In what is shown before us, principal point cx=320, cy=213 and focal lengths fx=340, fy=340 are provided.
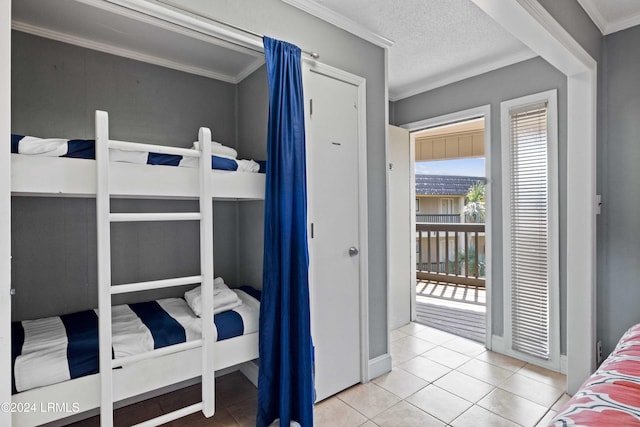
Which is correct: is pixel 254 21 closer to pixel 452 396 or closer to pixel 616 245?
pixel 452 396

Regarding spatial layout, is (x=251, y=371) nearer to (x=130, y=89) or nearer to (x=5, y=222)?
(x=5, y=222)

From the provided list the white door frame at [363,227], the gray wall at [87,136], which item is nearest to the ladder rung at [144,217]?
the gray wall at [87,136]

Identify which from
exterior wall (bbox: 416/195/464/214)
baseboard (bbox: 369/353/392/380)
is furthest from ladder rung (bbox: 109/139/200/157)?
exterior wall (bbox: 416/195/464/214)

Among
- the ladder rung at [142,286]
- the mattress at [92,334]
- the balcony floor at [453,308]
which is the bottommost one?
the balcony floor at [453,308]

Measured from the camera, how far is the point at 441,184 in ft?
22.0

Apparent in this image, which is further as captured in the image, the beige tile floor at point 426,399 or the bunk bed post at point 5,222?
the beige tile floor at point 426,399

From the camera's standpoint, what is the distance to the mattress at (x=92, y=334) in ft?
4.38

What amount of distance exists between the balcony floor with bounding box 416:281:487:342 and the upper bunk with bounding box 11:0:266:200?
2.70 m

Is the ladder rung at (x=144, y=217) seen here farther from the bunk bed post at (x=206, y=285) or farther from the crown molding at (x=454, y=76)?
the crown molding at (x=454, y=76)

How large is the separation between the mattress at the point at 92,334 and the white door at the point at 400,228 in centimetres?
197

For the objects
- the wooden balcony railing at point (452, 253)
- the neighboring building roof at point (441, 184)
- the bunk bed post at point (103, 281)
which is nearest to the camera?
the bunk bed post at point (103, 281)

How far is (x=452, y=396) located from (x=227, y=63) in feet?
9.71

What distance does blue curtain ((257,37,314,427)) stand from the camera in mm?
1857

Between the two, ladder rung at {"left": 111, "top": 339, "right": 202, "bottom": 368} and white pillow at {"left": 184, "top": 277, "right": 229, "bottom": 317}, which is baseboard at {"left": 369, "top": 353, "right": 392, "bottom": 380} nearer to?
→ white pillow at {"left": 184, "top": 277, "right": 229, "bottom": 317}
